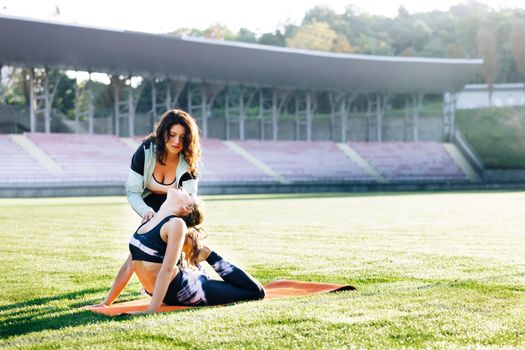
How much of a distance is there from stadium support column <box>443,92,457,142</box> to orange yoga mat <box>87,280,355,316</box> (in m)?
51.0

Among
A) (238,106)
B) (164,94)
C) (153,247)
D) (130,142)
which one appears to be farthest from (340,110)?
(153,247)

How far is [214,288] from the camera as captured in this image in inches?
227

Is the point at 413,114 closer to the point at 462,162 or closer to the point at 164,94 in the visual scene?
the point at 462,162

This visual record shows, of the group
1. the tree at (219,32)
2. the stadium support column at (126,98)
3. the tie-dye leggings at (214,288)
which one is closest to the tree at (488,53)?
the tree at (219,32)

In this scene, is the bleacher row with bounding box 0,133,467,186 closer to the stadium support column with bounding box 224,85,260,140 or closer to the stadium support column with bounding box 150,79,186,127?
the stadium support column with bounding box 224,85,260,140

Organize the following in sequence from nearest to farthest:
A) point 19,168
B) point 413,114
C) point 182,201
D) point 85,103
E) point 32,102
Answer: point 182,201 < point 19,168 < point 32,102 < point 85,103 < point 413,114

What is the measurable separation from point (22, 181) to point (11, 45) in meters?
7.86

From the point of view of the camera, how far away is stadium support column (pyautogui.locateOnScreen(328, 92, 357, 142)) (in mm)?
53188

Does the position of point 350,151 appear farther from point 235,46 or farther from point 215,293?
point 215,293

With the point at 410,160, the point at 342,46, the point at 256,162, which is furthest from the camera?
the point at 342,46

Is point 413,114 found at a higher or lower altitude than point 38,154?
higher

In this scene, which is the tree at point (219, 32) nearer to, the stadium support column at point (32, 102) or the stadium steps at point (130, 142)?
the stadium steps at point (130, 142)

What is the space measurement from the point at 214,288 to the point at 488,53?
6926 cm

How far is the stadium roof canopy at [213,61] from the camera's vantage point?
3750cm
